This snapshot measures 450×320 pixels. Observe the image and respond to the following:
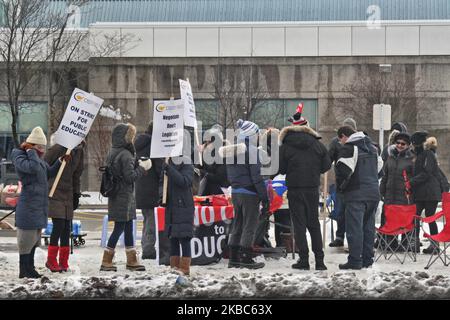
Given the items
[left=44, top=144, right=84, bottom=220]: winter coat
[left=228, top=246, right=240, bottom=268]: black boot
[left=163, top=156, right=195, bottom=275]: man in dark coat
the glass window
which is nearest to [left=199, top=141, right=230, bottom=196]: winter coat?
[left=228, top=246, right=240, bottom=268]: black boot

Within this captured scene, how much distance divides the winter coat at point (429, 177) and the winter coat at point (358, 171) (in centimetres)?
193

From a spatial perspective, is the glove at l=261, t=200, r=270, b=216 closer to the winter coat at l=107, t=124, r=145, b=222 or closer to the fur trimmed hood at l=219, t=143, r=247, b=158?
the fur trimmed hood at l=219, t=143, r=247, b=158

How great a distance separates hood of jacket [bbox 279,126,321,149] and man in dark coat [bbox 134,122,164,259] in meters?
1.78

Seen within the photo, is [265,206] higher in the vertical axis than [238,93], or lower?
lower

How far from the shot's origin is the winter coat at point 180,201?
10.5 meters

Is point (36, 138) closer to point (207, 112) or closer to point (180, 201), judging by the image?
point (180, 201)

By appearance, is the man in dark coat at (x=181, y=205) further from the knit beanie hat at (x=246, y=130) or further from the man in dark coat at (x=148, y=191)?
the man in dark coat at (x=148, y=191)

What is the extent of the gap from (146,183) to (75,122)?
1.63 metres

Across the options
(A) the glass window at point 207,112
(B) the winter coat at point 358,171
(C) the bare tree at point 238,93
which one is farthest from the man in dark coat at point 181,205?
(A) the glass window at point 207,112

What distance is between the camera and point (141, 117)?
35.5 m

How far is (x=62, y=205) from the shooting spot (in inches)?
439

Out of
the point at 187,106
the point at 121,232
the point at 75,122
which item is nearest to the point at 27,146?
the point at 75,122

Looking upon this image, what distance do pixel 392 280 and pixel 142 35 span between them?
28.9 meters
